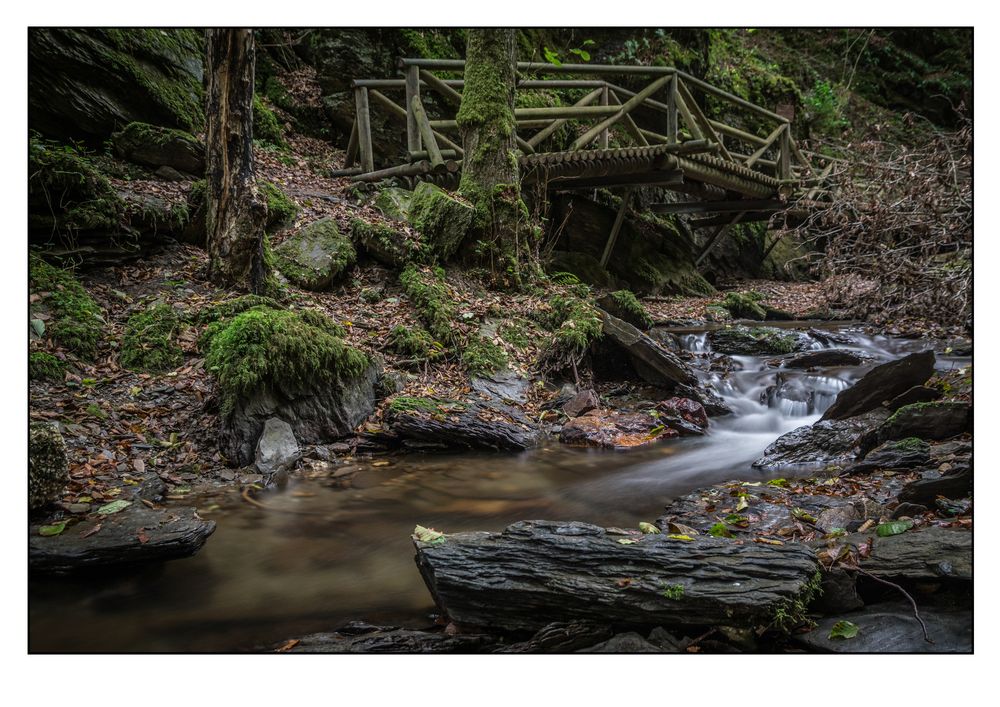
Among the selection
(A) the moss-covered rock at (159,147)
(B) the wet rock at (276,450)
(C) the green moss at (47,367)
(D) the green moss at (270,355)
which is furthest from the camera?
(A) the moss-covered rock at (159,147)

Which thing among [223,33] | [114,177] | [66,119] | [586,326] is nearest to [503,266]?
[586,326]

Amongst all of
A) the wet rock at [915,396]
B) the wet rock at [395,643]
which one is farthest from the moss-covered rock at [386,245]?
the wet rock at [395,643]

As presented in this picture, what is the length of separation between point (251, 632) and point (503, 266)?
196 inches

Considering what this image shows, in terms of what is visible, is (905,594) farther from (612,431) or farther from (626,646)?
(612,431)

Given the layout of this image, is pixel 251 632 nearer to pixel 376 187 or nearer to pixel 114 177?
pixel 114 177

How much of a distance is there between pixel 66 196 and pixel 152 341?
59.9 inches

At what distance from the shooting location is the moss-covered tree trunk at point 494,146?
6.46 m

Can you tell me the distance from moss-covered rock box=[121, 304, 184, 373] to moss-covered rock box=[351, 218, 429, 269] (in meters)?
2.33

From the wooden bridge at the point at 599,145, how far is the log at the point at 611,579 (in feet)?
17.7

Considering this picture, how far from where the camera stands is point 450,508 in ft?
10.5

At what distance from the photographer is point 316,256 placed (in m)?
5.70

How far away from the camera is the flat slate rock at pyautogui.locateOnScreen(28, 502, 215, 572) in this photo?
6.50 feet

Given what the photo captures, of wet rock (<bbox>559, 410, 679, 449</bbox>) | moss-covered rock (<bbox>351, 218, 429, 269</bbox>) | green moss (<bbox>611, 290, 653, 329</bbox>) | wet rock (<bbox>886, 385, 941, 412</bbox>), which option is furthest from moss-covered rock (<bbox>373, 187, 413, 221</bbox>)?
wet rock (<bbox>886, 385, 941, 412</bbox>)

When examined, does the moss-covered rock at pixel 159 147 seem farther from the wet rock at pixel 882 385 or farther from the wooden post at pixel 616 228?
the wet rock at pixel 882 385
